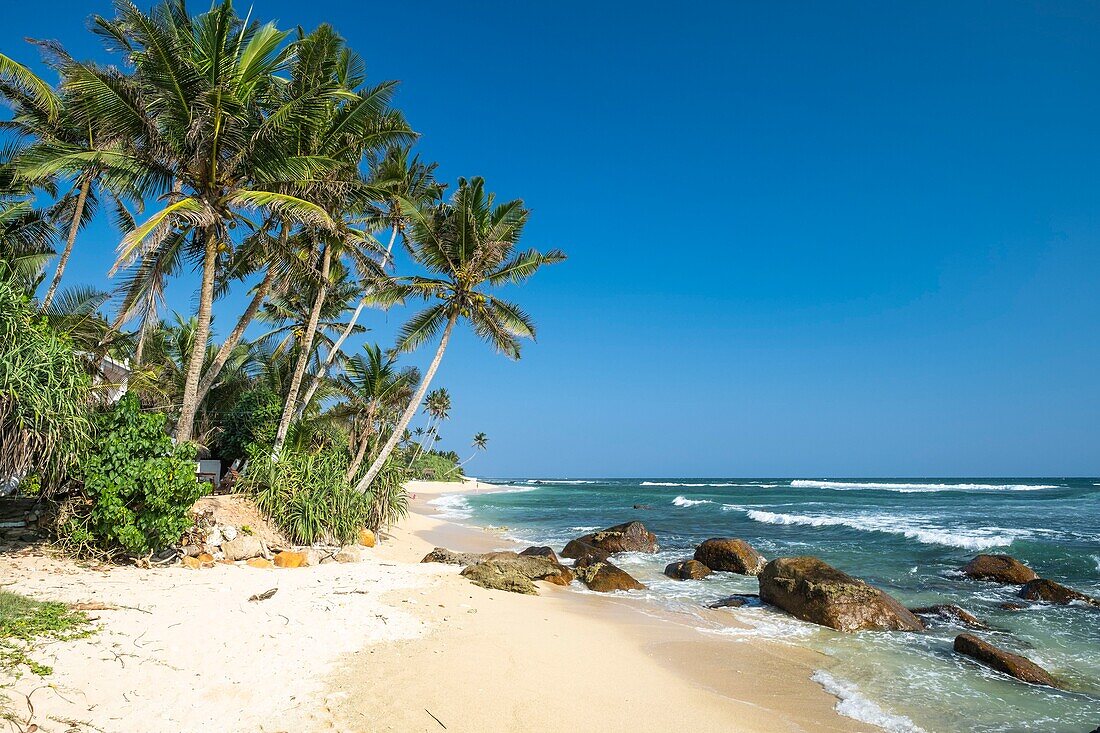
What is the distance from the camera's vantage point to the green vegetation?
29.7 ft

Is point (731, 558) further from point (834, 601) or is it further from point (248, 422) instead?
point (248, 422)

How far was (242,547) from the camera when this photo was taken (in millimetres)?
11211

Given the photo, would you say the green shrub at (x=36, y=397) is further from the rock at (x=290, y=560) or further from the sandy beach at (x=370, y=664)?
the rock at (x=290, y=560)

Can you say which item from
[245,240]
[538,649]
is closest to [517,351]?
[245,240]

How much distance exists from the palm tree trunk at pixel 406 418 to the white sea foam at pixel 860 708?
37.8 feet

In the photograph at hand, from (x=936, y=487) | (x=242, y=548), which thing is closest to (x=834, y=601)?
(x=242, y=548)

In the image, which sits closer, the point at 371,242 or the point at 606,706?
the point at 606,706

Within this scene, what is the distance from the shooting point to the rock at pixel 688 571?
14625 millimetres

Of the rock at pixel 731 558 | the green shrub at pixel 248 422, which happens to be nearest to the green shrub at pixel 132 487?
the green shrub at pixel 248 422

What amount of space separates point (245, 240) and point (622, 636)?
1236 centimetres

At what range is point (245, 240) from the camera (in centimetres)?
1371

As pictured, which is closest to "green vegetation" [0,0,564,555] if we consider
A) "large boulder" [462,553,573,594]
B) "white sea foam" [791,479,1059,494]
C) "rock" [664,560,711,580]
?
"large boulder" [462,553,573,594]

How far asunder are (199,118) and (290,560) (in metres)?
8.88

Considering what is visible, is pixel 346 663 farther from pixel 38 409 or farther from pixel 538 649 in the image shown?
pixel 38 409
